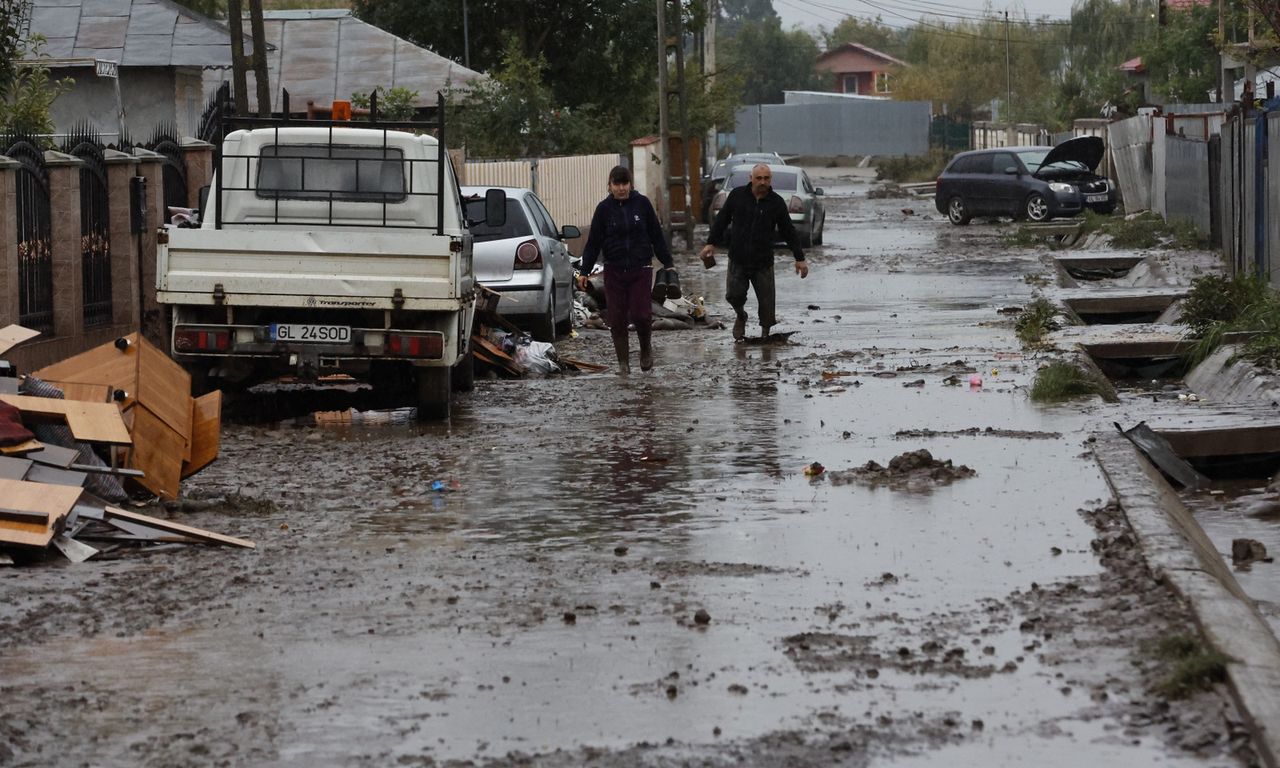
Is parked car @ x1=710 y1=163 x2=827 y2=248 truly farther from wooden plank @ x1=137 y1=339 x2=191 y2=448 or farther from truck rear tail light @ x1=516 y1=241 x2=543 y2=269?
wooden plank @ x1=137 y1=339 x2=191 y2=448

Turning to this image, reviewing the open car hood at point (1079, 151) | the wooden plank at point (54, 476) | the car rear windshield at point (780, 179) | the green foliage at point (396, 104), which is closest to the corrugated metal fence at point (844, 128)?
the open car hood at point (1079, 151)

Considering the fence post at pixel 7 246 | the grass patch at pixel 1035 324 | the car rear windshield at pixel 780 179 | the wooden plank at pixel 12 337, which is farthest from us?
the car rear windshield at pixel 780 179

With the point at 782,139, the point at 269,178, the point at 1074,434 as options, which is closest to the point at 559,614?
the point at 1074,434

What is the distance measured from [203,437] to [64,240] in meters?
5.82

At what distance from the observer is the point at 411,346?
40.5ft

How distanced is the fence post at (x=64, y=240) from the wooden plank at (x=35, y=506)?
291 inches

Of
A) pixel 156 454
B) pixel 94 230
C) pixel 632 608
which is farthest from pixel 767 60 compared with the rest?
pixel 632 608

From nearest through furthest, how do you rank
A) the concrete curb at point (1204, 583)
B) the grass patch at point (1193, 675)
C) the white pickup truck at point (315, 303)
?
1. the concrete curb at point (1204, 583)
2. the grass patch at point (1193, 675)
3. the white pickup truck at point (315, 303)

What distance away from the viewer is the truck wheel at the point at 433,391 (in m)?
12.7

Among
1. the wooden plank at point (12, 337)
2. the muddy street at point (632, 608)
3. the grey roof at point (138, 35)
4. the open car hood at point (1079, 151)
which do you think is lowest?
the muddy street at point (632, 608)

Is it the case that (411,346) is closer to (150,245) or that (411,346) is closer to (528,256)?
(528,256)

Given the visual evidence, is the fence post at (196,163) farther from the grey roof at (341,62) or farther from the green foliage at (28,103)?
the grey roof at (341,62)

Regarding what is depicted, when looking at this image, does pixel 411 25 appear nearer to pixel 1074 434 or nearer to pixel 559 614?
pixel 1074 434

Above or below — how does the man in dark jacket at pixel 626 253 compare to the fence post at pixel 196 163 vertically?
below
